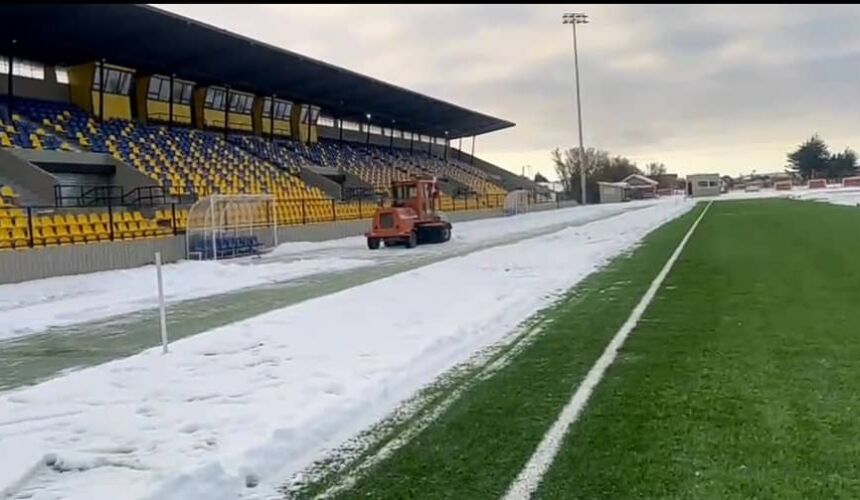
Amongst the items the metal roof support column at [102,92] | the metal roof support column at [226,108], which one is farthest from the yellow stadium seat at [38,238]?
the metal roof support column at [226,108]

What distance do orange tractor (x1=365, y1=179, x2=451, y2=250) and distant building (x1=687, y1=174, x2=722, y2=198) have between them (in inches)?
3978

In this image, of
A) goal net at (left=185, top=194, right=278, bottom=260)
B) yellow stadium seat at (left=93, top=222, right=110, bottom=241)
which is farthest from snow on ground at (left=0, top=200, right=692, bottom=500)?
goal net at (left=185, top=194, right=278, bottom=260)

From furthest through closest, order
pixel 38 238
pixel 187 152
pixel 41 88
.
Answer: pixel 187 152
pixel 41 88
pixel 38 238

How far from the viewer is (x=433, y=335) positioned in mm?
10102

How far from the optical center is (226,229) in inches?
1107

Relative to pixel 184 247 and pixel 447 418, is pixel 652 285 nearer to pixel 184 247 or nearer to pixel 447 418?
pixel 447 418

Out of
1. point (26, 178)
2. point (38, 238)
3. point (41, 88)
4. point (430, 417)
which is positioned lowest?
point (430, 417)

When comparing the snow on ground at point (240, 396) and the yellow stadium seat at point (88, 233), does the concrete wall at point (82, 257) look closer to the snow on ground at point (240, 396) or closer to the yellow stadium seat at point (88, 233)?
the yellow stadium seat at point (88, 233)

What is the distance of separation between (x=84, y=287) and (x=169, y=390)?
41.7 ft

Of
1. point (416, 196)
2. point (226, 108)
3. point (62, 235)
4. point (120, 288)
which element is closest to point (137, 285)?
point (120, 288)

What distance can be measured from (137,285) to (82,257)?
367 cm

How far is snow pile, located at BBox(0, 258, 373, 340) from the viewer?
46.5ft

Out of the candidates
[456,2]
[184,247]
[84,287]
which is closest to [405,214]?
[184,247]

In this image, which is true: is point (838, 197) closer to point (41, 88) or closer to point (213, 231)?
point (213, 231)
